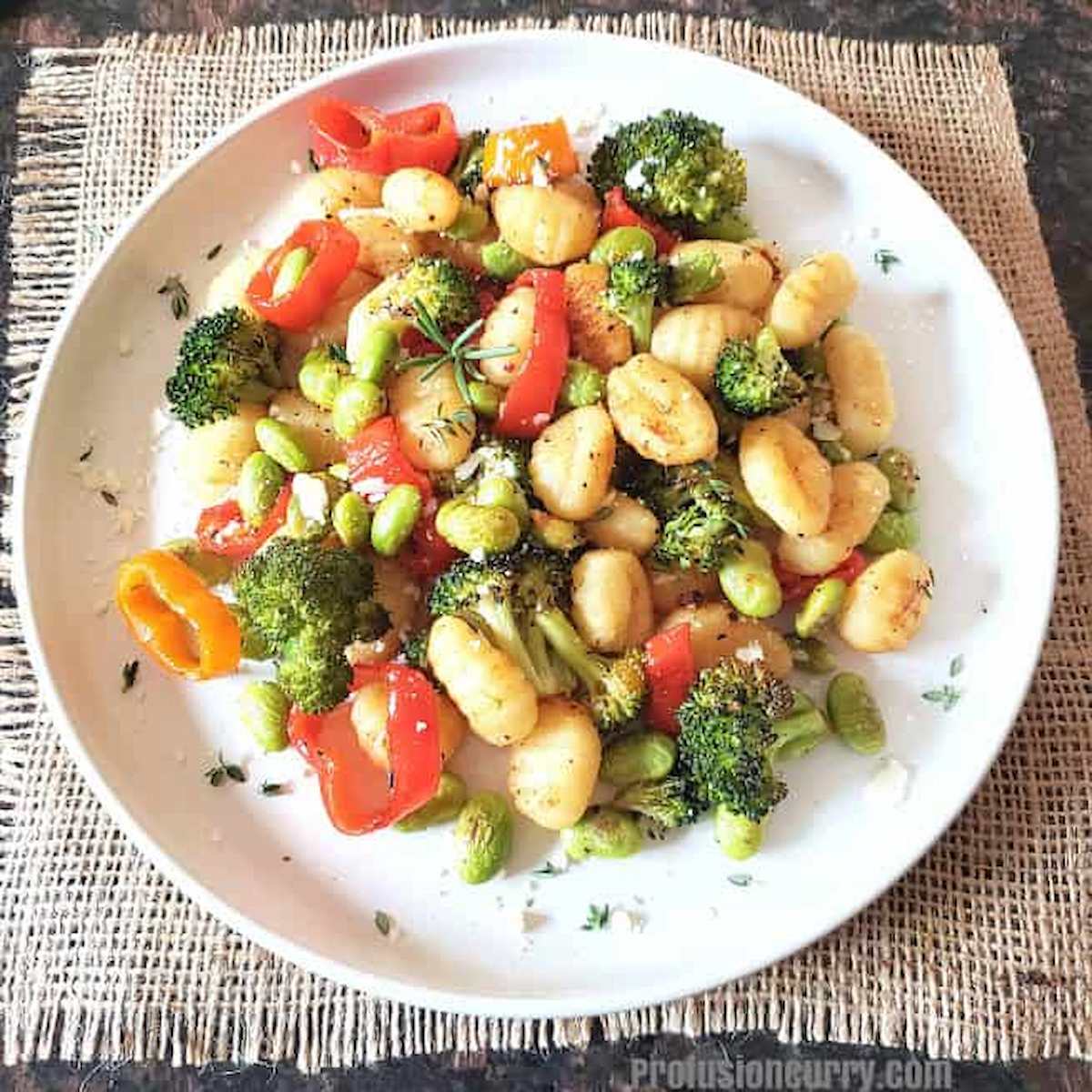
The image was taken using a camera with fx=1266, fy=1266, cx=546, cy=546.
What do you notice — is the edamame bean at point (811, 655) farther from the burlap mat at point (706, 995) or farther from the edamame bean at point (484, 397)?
the edamame bean at point (484, 397)

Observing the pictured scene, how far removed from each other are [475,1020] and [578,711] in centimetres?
57

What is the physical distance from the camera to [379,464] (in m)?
1.96

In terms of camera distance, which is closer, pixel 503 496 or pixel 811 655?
pixel 503 496

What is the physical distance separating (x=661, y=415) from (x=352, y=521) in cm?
49

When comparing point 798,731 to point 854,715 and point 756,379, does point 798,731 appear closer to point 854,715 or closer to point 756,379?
point 854,715

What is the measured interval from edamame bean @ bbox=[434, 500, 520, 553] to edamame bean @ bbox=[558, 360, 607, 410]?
23 cm

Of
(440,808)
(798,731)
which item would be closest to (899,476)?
(798,731)

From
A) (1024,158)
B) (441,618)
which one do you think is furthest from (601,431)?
(1024,158)

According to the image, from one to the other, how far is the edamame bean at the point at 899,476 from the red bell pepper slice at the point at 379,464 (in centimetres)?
76

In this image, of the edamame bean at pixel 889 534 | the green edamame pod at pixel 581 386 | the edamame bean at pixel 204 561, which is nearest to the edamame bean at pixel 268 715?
the edamame bean at pixel 204 561

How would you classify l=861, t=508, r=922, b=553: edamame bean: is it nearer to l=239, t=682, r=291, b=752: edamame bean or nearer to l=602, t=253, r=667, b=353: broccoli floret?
l=602, t=253, r=667, b=353: broccoli floret

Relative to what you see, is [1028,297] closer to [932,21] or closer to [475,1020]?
[932,21]

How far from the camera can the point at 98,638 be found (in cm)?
210

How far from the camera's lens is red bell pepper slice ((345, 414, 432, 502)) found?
1951 millimetres
